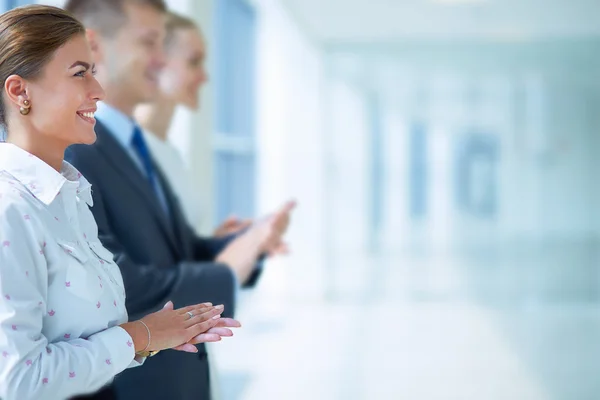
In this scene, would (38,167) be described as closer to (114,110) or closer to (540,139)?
(114,110)

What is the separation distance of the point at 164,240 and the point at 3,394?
61 centimetres

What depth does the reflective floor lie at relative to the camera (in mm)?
3930

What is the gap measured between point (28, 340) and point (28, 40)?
326 millimetres

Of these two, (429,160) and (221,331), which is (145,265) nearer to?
(221,331)

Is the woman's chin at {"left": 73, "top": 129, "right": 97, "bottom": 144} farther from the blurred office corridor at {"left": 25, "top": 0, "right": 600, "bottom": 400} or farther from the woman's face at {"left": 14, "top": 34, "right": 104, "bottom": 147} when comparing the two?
the blurred office corridor at {"left": 25, "top": 0, "right": 600, "bottom": 400}

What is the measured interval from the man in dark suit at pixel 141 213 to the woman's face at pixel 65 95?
0.63 ft

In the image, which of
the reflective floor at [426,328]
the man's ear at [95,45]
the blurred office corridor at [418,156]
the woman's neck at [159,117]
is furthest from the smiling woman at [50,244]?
the blurred office corridor at [418,156]

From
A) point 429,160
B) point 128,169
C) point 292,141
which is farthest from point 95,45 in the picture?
point 429,160

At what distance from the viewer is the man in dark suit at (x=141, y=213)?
3.88ft

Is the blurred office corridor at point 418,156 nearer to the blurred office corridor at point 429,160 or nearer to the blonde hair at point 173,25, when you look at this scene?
the blurred office corridor at point 429,160

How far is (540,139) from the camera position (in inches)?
275

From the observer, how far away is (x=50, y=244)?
0.85 m

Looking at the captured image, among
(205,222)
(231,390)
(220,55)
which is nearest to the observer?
(205,222)

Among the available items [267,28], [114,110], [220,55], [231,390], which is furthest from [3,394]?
[267,28]
